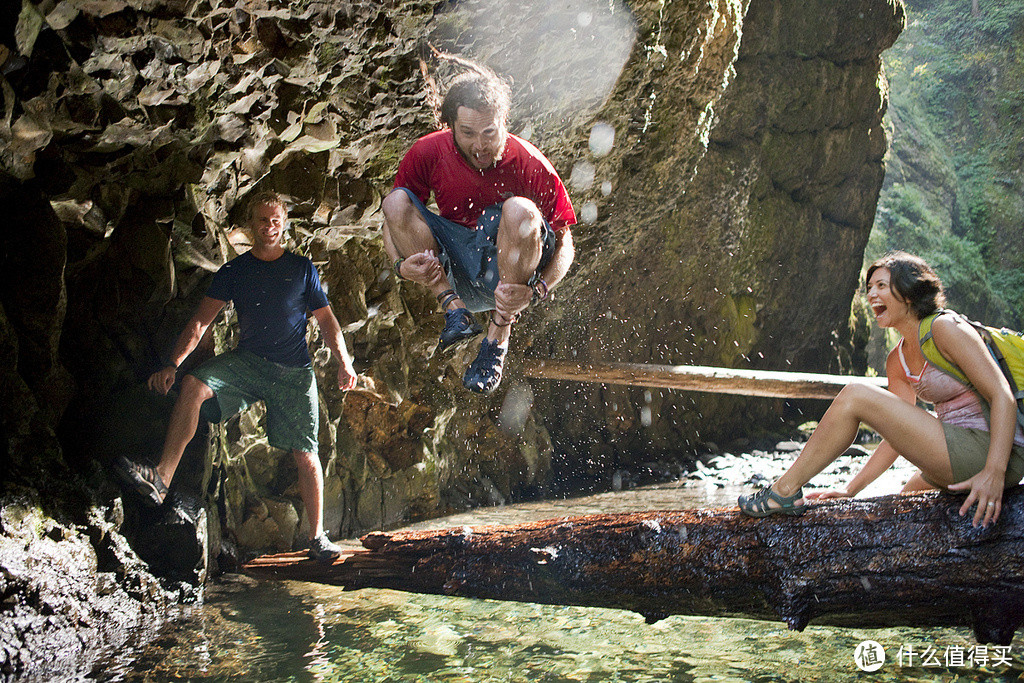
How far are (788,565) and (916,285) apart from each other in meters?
1.09

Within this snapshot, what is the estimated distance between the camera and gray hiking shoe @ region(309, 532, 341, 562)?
11.6 ft

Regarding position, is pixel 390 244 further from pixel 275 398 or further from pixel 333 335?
pixel 275 398

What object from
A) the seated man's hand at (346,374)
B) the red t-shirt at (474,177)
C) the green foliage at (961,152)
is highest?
→ the green foliage at (961,152)

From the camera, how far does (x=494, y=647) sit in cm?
310

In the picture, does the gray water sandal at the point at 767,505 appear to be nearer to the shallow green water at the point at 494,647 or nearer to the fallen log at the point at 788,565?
the fallen log at the point at 788,565

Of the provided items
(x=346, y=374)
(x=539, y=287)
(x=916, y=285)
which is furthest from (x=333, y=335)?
(x=916, y=285)

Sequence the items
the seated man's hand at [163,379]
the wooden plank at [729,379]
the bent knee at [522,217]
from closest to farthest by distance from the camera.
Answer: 1. the bent knee at [522,217]
2. the seated man's hand at [163,379]
3. the wooden plank at [729,379]

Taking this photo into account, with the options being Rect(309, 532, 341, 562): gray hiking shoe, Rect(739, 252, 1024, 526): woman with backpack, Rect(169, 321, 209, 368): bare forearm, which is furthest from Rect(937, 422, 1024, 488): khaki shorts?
Rect(169, 321, 209, 368): bare forearm

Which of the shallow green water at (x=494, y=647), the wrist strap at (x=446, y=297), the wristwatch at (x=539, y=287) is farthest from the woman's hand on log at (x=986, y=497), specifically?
the wrist strap at (x=446, y=297)

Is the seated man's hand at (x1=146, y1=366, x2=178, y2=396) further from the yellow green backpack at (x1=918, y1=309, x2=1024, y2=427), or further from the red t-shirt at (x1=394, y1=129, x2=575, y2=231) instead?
the yellow green backpack at (x1=918, y1=309, x2=1024, y2=427)

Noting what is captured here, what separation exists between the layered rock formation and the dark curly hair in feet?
7.65

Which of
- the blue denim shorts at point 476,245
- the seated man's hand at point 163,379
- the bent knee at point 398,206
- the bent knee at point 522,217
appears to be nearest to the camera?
the bent knee at point 522,217

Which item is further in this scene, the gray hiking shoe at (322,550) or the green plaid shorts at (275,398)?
the green plaid shorts at (275,398)

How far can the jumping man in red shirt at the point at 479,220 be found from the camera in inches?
113
